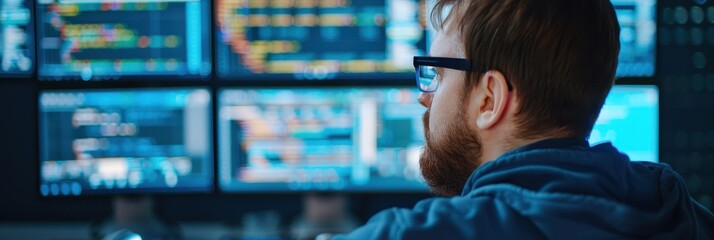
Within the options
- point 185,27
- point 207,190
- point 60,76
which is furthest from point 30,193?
point 185,27

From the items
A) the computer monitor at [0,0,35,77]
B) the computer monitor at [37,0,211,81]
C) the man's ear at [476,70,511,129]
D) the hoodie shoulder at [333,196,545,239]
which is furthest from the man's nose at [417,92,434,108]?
the computer monitor at [0,0,35,77]

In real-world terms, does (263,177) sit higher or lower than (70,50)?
lower

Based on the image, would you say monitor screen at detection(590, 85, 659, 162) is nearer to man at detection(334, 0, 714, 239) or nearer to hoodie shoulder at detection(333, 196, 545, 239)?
man at detection(334, 0, 714, 239)

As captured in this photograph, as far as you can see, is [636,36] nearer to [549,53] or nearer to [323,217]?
[323,217]

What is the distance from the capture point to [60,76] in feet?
5.08

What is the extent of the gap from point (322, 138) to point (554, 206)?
39.0 inches

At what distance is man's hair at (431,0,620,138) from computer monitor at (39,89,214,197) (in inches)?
38.0

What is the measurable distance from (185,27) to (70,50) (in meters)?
0.24

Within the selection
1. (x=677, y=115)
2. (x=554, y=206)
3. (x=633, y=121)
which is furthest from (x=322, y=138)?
(x=554, y=206)

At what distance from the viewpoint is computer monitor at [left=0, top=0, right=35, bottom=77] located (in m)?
1.55

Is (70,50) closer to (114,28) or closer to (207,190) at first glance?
(114,28)

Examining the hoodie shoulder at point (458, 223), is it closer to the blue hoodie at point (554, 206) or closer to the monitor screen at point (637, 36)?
the blue hoodie at point (554, 206)

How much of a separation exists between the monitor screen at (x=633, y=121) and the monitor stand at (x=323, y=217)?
548 mm

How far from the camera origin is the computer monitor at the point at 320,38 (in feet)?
4.96
